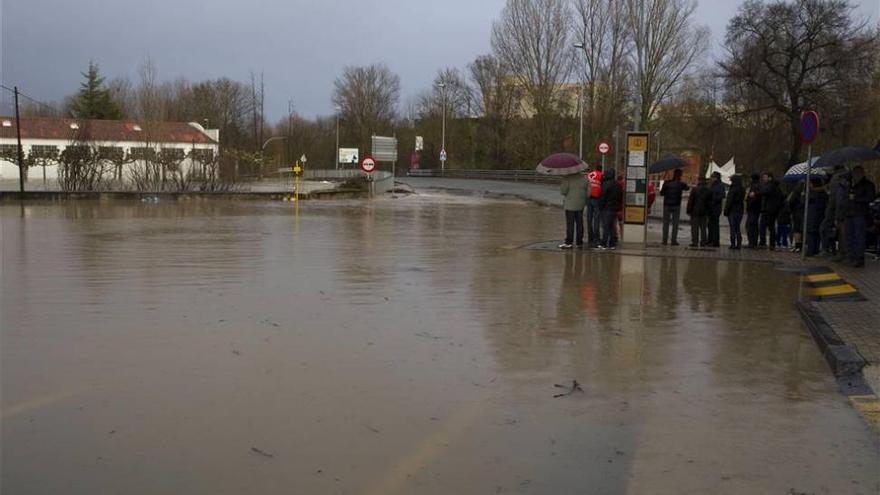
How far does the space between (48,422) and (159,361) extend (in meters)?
1.65

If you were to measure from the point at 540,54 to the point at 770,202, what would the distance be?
49.4 meters

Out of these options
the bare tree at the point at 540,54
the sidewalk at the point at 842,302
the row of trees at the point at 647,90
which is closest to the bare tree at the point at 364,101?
the row of trees at the point at 647,90

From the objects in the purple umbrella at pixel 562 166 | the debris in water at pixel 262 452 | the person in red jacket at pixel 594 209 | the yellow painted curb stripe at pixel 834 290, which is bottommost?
the debris in water at pixel 262 452

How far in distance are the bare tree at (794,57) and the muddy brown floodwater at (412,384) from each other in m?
33.6

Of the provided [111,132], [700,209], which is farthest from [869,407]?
[111,132]

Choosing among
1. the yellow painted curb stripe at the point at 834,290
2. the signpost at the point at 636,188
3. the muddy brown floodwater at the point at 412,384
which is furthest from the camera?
the signpost at the point at 636,188

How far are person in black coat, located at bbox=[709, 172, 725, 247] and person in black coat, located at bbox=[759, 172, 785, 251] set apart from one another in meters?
0.87

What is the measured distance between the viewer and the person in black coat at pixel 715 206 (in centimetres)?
1727

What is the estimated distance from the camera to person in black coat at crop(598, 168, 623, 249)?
56.0 feet

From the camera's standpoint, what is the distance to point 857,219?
538 inches

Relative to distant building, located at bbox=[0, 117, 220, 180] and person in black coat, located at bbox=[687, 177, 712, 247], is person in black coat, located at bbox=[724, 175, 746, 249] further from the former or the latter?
distant building, located at bbox=[0, 117, 220, 180]

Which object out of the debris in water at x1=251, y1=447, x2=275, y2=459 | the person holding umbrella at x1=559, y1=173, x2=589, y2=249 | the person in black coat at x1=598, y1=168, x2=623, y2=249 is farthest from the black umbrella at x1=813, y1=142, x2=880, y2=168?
the debris in water at x1=251, y1=447, x2=275, y2=459

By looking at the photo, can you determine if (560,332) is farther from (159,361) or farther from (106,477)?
(106,477)

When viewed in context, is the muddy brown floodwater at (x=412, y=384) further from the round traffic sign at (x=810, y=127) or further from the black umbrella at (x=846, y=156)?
the black umbrella at (x=846, y=156)
